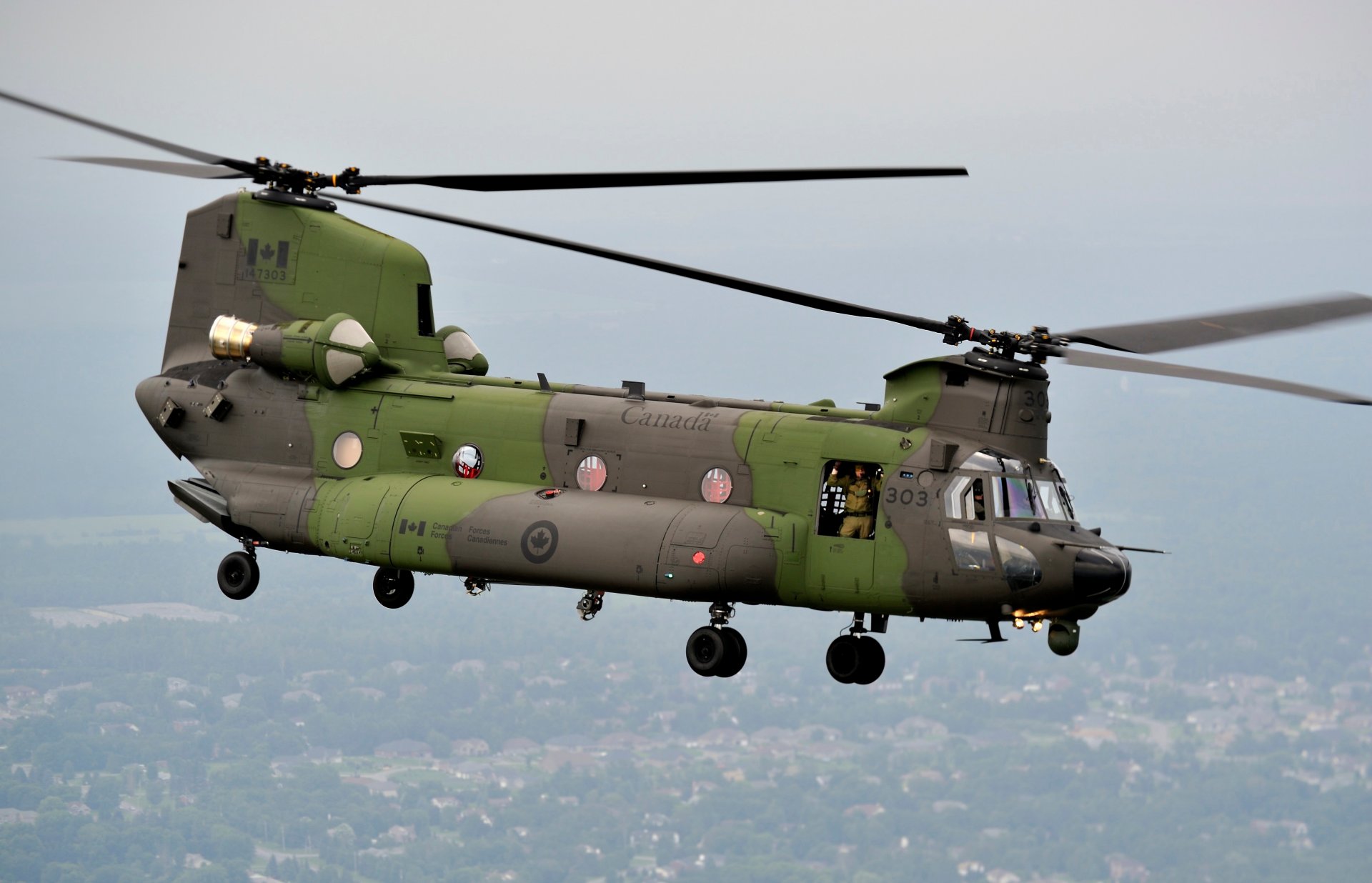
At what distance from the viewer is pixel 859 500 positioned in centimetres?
3102

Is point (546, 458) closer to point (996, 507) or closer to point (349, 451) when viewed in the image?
point (349, 451)

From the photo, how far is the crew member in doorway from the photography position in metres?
30.9

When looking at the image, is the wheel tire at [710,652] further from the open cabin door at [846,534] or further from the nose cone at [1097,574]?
the nose cone at [1097,574]

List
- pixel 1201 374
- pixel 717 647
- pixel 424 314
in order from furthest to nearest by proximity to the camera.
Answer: pixel 424 314 < pixel 717 647 < pixel 1201 374

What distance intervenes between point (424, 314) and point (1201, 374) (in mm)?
14623

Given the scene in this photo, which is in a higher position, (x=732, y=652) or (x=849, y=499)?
(x=849, y=499)

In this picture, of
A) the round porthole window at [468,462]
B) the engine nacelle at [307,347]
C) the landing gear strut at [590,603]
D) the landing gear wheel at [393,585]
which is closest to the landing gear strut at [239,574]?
the landing gear wheel at [393,585]

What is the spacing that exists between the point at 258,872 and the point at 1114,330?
556 ft

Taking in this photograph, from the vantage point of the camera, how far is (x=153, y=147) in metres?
34.3

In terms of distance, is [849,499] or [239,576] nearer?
[849,499]

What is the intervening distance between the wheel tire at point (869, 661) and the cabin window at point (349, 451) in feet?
30.9

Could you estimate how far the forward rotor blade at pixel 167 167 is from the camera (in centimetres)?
3506

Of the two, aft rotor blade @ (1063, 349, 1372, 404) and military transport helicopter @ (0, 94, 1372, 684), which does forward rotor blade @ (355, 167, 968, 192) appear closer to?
military transport helicopter @ (0, 94, 1372, 684)

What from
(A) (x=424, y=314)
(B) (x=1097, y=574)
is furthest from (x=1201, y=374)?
(A) (x=424, y=314)
